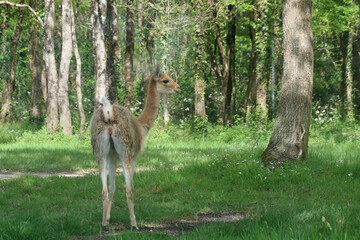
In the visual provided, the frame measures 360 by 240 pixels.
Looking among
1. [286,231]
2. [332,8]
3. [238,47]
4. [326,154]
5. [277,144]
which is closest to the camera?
[286,231]

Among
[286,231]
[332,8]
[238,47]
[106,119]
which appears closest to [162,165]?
[106,119]

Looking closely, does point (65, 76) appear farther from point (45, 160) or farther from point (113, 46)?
point (45, 160)

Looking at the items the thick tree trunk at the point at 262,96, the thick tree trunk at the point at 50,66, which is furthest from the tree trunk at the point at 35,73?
the thick tree trunk at the point at 262,96

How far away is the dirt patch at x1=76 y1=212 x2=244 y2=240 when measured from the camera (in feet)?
17.9

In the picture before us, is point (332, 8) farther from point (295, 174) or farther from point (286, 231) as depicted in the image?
point (286, 231)

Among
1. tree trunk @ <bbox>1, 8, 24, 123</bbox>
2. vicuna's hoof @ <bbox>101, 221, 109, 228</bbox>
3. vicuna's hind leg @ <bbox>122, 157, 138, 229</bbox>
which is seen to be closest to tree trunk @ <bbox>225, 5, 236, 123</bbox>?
tree trunk @ <bbox>1, 8, 24, 123</bbox>

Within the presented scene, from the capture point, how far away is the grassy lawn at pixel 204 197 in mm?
4934

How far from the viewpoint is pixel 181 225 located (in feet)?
19.9

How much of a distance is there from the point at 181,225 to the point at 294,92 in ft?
17.2

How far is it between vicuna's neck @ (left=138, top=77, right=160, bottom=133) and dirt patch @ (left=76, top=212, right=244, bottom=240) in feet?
6.09

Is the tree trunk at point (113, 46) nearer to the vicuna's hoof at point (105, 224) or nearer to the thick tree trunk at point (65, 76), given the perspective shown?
the thick tree trunk at point (65, 76)

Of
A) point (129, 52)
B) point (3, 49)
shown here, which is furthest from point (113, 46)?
point (3, 49)

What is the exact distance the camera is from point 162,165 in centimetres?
1166

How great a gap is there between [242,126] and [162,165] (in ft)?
22.1
